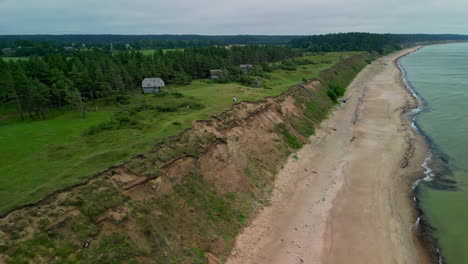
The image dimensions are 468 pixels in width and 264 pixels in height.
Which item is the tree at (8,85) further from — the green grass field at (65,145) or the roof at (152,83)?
the roof at (152,83)

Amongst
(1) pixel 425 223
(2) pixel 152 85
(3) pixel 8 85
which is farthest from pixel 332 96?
(3) pixel 8 85

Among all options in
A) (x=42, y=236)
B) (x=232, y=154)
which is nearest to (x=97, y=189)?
(x=42, y=236)

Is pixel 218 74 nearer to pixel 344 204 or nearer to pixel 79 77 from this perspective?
pixel 79 77

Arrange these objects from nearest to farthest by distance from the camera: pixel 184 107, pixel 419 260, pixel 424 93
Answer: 1. pixel 419 260
2. pixel 184 107
3. pixel 424 93

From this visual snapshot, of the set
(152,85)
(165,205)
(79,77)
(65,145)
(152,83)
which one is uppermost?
(79,77)

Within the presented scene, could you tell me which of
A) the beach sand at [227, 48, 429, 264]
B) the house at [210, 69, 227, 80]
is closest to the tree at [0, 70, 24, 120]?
the beach sand at [227, 48, 429, 264]

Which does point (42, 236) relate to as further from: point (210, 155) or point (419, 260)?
point (419, 260)

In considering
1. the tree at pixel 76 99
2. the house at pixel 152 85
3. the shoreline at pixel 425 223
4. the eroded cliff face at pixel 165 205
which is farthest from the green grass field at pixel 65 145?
the shoreline at pixel 425 223
